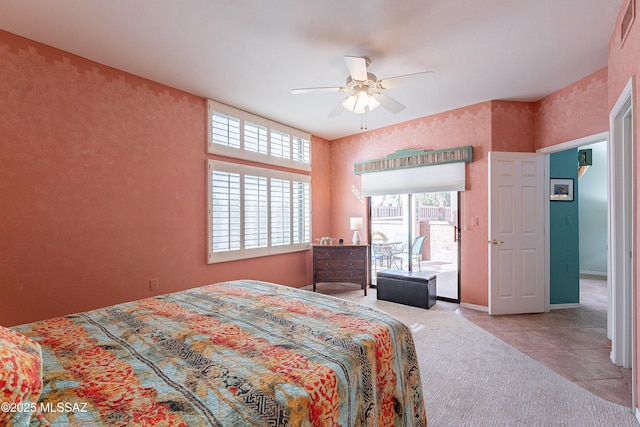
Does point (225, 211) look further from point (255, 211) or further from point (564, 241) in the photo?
point (564, 241)

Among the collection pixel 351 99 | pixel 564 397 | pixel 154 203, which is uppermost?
pixel 351 99

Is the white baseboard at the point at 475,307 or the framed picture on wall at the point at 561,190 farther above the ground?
the framed picture on wall at the point at 561,190

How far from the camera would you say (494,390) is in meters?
2.14

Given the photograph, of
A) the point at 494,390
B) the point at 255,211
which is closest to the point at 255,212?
the point at 255,211

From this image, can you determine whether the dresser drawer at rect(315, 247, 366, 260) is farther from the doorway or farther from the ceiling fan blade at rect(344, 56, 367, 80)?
the doorway

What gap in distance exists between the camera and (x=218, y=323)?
1.58 metres

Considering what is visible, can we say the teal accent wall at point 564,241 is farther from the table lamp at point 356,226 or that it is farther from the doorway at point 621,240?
the table lamp at point 356,226

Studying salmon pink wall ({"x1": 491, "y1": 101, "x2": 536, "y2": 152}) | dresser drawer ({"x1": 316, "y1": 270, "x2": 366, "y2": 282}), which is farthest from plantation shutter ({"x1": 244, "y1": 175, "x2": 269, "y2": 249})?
salmon pink wall ({"x1": 491, "y1": 101, "x2": 536, "y2": 152})

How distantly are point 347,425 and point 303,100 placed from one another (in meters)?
3.48

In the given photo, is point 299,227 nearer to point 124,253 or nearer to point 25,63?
point 124,253

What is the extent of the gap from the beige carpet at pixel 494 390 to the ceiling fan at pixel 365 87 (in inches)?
95.0

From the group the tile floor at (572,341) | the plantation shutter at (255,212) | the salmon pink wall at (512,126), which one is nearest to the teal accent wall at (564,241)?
the tile floor at (572,341)

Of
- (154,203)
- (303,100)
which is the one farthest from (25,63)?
A: (303,100)

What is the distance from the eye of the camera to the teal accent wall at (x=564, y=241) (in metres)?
4.01
